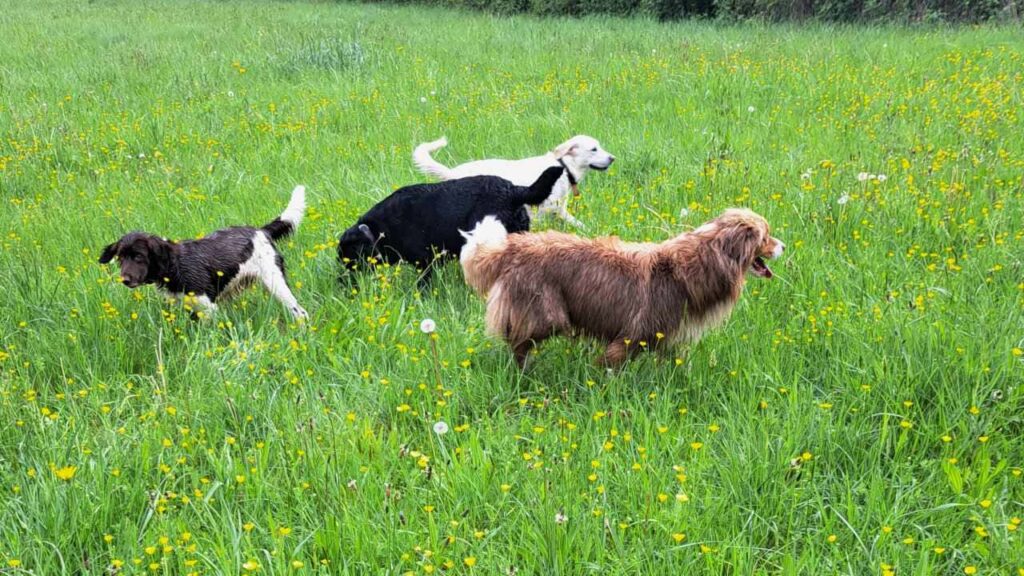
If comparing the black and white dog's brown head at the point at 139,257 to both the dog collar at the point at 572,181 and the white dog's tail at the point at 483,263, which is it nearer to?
the white dog's tail at the point at 483,263

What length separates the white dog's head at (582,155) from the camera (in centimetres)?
600

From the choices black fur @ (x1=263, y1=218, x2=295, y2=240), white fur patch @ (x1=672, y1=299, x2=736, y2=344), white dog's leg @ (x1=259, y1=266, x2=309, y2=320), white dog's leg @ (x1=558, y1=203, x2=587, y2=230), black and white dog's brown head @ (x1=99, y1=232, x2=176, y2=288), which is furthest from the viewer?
white dog's leg @ (x1=558, y1=203, x2=587, y2=230)

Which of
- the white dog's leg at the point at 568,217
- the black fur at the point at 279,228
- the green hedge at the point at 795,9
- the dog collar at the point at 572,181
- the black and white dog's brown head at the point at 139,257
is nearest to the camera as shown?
the black and white dog's brown head at the point at 139,257

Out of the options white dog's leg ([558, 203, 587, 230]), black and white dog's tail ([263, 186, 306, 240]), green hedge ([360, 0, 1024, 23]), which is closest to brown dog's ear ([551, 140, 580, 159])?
white dog's leg ([558, 203, 587, 230])

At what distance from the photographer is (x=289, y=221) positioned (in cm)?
505

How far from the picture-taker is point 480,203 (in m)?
4.63

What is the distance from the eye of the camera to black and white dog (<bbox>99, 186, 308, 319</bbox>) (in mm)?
4121

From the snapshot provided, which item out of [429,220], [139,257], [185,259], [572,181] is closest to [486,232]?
[429,220]

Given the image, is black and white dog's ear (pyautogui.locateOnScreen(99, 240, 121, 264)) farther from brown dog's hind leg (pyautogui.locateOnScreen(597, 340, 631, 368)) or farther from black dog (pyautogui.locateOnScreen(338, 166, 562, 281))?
brown dog's hind leg (pyautogui.locateOnScreen(597, 340, 631, 368))

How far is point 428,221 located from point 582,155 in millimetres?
1865

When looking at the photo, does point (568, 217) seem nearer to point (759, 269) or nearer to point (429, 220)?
point (429, 220)

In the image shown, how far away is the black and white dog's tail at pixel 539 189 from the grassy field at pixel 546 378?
1.99 feet

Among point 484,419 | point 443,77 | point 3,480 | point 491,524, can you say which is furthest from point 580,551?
point 443,77

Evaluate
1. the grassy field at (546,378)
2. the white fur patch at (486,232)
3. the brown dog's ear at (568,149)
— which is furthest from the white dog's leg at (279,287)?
the brown dog's ear at (568,149)
